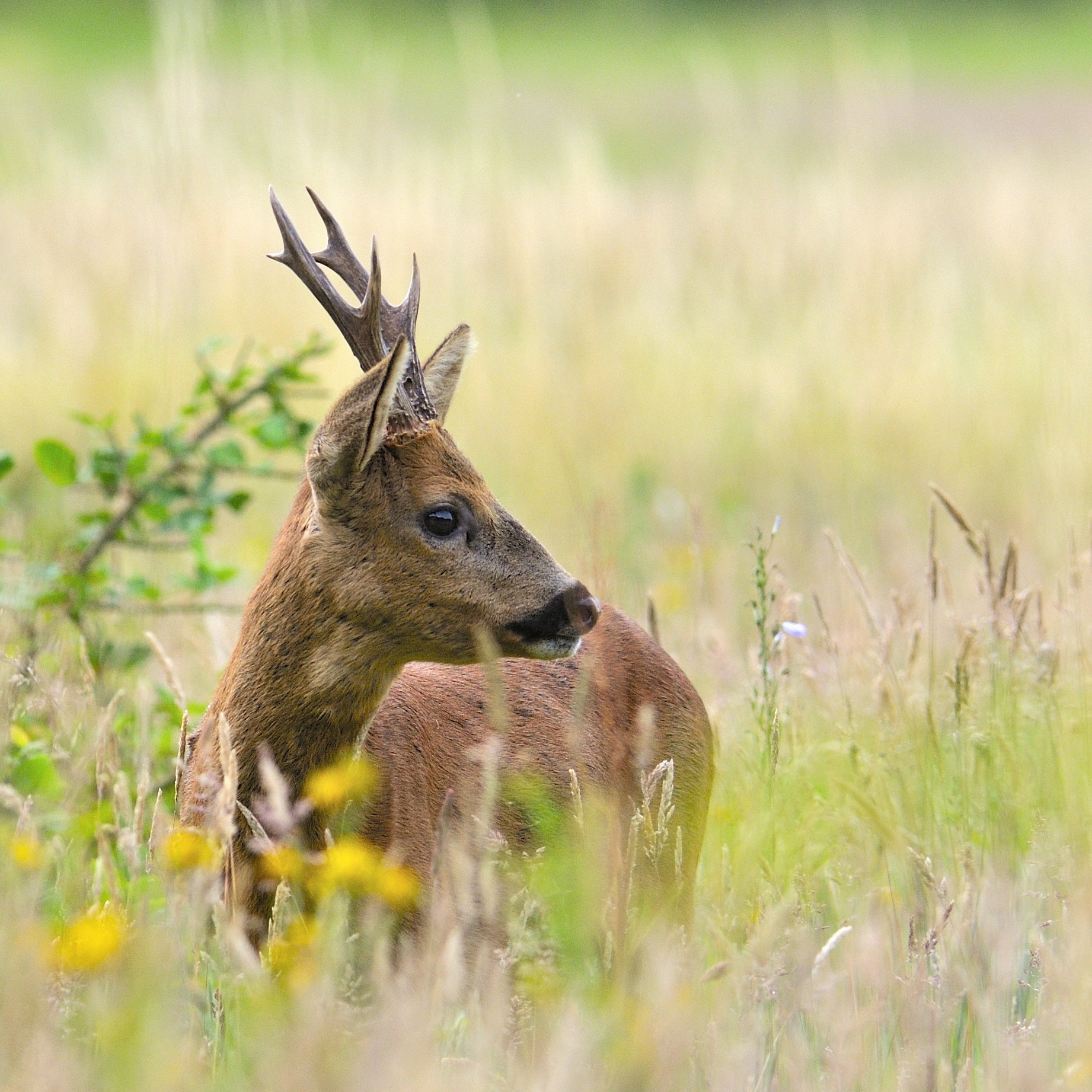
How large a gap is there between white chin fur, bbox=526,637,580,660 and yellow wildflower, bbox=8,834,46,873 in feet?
3.00

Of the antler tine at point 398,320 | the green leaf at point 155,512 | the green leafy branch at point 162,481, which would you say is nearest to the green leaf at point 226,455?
the green leafy branch at point 162,481

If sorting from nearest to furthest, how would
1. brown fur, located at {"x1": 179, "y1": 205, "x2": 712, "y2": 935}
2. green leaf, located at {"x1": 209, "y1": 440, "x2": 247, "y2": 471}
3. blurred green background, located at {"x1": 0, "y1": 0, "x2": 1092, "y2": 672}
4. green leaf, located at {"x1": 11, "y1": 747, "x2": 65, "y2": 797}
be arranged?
brown fur, located at {"x1": 179, "y1": 205, "x2": 712, "y2": 935}
green leaf, located at {"x1": 11, "y1": 747, "x2": 65, "y2": 797}
green leaf, located at {"x1": 209, "y1": 440, "x2": 247, "y2": 471}
blurred green background, located at {"x1": 0, "y1": 0, "x2": 1092, "y2": 672}

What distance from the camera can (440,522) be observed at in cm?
285

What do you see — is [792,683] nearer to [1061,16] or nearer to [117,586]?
[117,586]

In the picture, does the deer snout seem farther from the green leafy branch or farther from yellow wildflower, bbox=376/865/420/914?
the green leafy branch

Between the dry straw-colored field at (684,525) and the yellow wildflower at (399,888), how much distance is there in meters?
0.10

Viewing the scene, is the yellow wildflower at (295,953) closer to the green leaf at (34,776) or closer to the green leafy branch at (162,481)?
the green leaf at (34,776)

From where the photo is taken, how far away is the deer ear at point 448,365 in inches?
130

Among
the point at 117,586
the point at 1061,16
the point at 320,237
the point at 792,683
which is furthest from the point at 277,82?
the point at 1061,16

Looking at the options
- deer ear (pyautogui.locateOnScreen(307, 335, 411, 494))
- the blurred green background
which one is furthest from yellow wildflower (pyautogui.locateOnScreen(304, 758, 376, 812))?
the blurred green background

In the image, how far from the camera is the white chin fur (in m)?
2.84

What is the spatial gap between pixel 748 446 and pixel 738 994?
553 centimetres

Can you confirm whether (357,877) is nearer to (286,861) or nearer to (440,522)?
(286,861)

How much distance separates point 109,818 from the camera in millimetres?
3172
